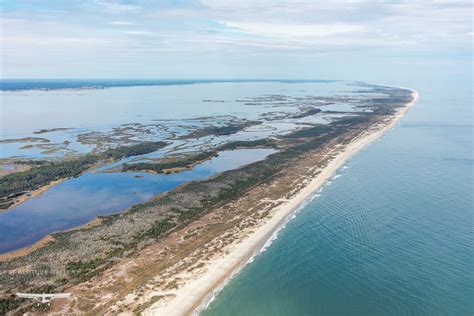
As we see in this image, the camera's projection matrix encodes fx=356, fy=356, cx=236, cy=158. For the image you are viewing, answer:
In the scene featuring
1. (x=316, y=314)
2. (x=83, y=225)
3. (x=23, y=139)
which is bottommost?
(x=316, y=314)

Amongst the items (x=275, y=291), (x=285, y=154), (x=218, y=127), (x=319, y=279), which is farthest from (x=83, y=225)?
(x=218, y=127)

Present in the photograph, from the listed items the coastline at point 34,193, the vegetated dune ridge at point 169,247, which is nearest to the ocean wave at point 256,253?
the vegetated dune ridge at point 169,247

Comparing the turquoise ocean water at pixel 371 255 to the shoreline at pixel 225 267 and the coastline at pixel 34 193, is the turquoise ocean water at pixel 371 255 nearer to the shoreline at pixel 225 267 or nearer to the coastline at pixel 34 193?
the shoreline at pixel 225 267

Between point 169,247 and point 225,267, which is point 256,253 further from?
point 169,247

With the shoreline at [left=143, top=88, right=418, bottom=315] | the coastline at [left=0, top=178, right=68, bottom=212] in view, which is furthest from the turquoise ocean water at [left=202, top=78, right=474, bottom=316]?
the coastline at [left=0, top=178, right=68, bottom=212]

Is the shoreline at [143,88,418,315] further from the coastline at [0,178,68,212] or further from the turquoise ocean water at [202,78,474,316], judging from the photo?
the coastline at [0,178,68,212]

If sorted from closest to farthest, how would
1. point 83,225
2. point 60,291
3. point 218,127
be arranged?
point 60,291
point 83,225
point 218,127

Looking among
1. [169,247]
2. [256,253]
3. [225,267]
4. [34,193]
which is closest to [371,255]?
[256,253]

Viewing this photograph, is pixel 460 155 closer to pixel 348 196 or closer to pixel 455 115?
pixel 348 196
